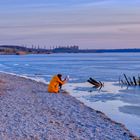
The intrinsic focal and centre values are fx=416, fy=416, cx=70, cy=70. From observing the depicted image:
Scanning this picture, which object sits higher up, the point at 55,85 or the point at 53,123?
the point at 55,85

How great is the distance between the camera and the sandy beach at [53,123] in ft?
44.2

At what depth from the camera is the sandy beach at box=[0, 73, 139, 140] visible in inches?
531

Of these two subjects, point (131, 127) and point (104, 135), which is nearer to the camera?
point (104, 135)

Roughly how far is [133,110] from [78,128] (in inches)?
326

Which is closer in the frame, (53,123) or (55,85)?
(53,123)

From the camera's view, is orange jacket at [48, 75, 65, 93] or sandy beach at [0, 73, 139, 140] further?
orange jacket at [48, 75, 65, 93]

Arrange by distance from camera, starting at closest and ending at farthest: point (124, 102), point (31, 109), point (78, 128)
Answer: point (78, 128), point (31, 109), point (124, 102)

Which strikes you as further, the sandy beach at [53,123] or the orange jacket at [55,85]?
the orange jacket at [55,85]

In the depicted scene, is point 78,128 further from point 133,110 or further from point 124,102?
point 124,102

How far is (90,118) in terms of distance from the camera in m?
17.7

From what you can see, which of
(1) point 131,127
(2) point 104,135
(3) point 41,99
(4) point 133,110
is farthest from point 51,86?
(2) point 104,135

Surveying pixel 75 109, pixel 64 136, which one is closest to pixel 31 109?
pixel 75 109

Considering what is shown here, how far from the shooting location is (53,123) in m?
15.6

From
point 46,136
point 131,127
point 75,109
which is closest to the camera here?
point 46,136
